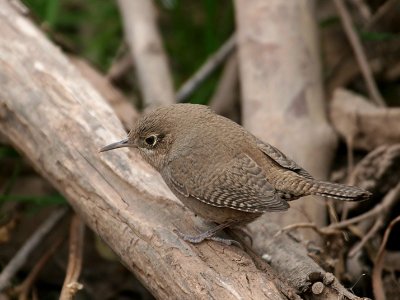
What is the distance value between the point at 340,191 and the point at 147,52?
2690mm

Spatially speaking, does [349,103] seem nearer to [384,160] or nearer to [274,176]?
[384,160]

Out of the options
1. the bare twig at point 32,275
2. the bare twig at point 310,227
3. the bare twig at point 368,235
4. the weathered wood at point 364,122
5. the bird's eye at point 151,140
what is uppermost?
the bird's eye at point 151,140

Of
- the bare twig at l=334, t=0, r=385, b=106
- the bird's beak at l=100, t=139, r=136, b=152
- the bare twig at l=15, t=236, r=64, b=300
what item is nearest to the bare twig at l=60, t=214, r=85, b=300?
the bare twig at l=15, t=236, r=64, b=300

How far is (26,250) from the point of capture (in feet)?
16.5

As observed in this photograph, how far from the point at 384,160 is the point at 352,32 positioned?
1507 millimetres

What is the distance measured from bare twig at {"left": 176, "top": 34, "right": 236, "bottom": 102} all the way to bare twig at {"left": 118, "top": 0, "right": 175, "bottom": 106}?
0.87ft

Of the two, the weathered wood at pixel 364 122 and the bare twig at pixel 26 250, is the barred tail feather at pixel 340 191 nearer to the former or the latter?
the weathered wood at pixel 364 122

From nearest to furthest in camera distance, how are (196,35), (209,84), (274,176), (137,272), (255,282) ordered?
1. (255,282)
2. (137,272)
3. (274,176)
4. (209,84)
5. (196,35)

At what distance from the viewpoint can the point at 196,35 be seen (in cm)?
709

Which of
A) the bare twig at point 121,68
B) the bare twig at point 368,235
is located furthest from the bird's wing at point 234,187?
the bare twig at point 121,68

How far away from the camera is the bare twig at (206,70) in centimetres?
622

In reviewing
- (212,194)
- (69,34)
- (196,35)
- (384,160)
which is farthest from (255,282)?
(69,34)

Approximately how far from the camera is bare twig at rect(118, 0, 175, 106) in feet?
19.1

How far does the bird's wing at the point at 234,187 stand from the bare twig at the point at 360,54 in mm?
2038
